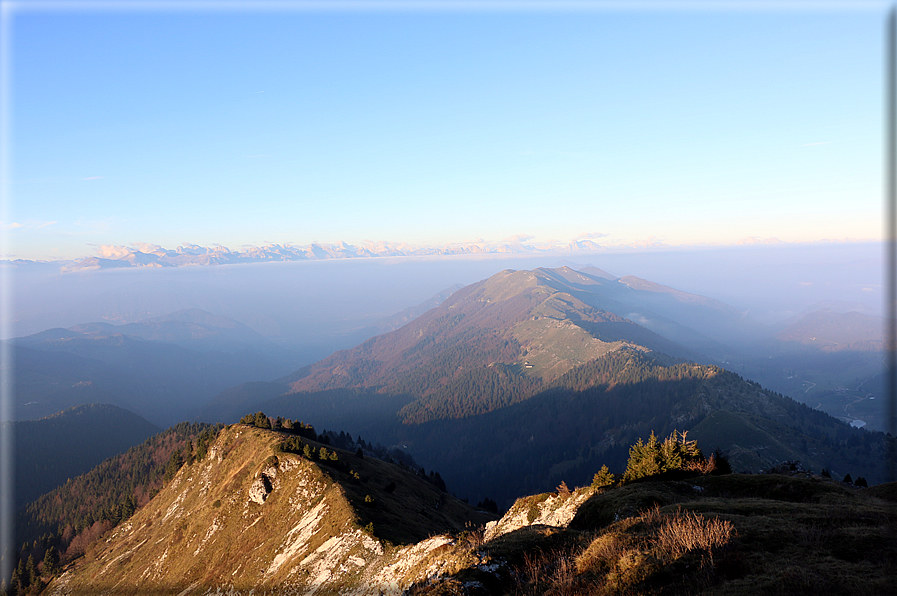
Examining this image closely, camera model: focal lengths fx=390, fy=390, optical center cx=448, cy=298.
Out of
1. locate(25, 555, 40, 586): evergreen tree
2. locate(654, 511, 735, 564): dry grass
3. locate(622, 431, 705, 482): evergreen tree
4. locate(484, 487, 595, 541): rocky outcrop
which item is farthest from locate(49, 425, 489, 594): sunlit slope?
locate(622, 431, 705, 482): evergreen tree

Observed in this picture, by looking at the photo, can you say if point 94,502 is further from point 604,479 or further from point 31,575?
point 604,479

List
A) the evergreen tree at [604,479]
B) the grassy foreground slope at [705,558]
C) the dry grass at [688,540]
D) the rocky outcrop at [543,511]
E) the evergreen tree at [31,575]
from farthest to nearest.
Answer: the evergreen tree at [31,575], the evergreen tree at [604,479], the rocky outcrop at [543,511], the dry grass at [688,540], the grassy foreground slope at [705,558]

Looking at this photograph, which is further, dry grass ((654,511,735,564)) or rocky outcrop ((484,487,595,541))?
rocky outcrop ((484,487,595,541))

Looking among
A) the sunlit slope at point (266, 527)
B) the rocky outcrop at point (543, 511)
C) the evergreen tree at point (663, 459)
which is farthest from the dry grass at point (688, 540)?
the evergreen tree at point (663, 459)

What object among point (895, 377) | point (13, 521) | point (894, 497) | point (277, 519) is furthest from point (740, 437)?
point (13, 521)

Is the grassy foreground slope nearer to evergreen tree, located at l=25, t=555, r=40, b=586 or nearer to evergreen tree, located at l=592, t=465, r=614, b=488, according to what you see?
evergreen tree, located at l=592, t=465, r=614, b=488

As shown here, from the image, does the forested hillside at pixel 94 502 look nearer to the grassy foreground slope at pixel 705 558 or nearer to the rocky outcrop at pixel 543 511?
the rocky outcrop at pixel 543 511

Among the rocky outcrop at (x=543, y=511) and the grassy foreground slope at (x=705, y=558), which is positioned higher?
the grassy foreground slope at (x=705, y=558)

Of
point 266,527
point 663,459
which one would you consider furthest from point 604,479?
point 266,527
